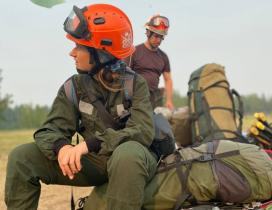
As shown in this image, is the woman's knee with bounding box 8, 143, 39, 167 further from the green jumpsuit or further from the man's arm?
the man's arm

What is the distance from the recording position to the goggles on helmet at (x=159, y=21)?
8500mm

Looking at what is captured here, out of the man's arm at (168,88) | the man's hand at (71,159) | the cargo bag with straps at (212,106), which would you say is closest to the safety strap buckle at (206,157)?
the man's hand at (71,159)

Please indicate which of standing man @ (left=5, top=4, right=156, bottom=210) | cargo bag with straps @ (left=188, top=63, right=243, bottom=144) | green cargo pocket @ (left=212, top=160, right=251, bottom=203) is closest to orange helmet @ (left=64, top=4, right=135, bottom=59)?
standing man @ (left=5, top=4, right=156, bottom=210)

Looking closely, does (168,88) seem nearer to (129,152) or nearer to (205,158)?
(205,158)

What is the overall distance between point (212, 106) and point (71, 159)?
4413 millimetres

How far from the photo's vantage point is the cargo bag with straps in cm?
702

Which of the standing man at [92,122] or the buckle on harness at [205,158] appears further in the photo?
the buckle on harness at [205,158]

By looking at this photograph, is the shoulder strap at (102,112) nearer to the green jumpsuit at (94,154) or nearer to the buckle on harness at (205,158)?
the green jumpsuit at (94,154)

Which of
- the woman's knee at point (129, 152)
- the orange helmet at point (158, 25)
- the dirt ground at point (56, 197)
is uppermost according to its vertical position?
the orange helmet at point (158, 25)

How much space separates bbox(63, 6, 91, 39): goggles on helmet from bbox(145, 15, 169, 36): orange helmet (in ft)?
15.0

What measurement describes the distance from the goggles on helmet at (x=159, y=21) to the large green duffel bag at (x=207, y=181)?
508cm

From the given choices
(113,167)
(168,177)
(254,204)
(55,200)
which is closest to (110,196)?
(113,167)

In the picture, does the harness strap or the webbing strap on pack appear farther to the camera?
the harness strap

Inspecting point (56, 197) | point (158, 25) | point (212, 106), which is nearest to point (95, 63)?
point (56, 197)
